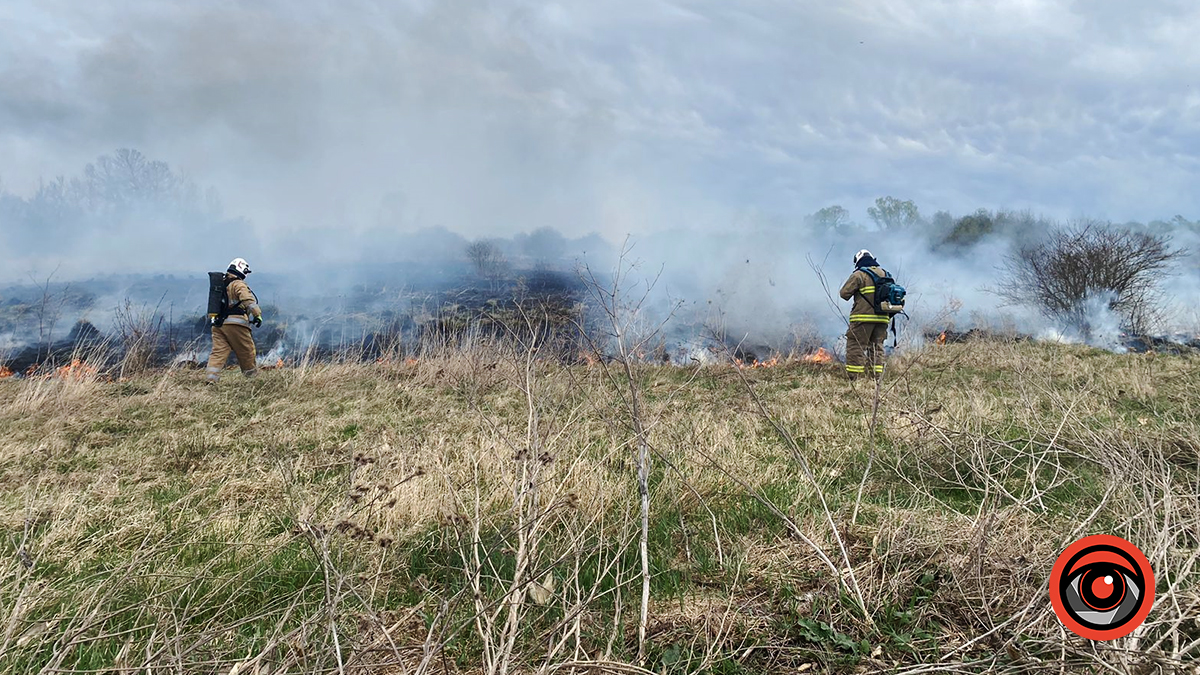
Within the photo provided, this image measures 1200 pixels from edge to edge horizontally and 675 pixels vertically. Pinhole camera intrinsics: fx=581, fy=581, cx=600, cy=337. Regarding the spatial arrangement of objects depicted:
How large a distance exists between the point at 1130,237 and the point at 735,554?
797 inches

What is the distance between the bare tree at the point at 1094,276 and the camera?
15.5m

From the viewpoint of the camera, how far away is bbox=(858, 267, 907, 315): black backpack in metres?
8.34

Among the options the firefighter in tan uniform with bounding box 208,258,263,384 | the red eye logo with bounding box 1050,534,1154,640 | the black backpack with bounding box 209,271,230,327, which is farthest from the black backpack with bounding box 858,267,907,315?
the black backpack with bounding box 209,271,230,327

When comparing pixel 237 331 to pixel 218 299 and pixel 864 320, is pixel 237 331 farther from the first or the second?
pixel 864 320

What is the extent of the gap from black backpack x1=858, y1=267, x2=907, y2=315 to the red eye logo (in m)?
8.08

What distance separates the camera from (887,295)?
8398 millimetres

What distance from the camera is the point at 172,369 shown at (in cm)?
827

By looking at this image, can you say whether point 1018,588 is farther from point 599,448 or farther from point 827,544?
point 599,448

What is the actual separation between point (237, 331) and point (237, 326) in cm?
8

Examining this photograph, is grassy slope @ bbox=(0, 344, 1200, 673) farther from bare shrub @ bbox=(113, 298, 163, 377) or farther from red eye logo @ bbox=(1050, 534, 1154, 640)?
bare shrub @ bbox=(113, 298, 163, 377)

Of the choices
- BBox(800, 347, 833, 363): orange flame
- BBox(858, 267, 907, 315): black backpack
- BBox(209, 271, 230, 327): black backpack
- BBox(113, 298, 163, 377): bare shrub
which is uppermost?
BBox(858, 267, 907, 315): black backpack

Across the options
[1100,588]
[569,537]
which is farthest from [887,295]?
[1100,588]

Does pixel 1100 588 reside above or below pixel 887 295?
below

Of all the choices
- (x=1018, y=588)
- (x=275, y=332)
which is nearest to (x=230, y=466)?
(x=1018, y=588)
